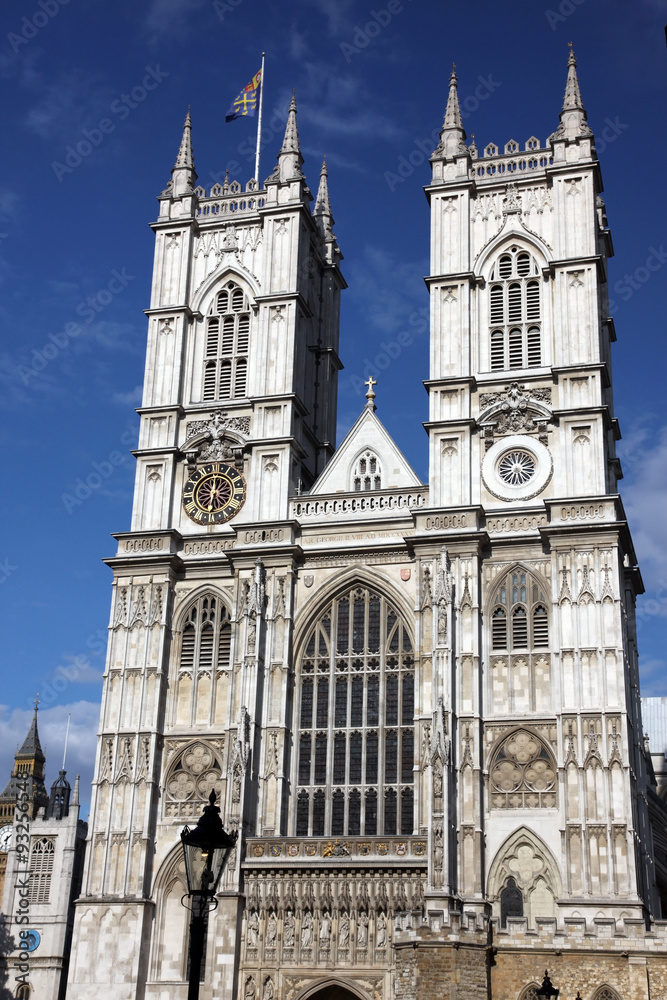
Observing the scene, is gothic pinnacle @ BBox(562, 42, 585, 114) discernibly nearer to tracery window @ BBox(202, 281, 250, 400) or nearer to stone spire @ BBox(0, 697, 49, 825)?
tracery window @ BBox(202, 281, 250, 400)

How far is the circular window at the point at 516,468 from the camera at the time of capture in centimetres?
3756

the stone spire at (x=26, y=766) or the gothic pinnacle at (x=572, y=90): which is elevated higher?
the gothic pinnacle at (x=572, y=90)

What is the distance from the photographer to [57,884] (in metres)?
52.1

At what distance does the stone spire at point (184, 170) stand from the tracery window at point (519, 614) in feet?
62.9

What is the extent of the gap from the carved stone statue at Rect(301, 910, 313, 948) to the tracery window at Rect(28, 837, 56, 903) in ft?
75.5

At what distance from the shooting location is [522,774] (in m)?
34.2

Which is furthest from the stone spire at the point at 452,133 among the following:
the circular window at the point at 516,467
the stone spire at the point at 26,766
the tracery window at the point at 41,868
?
the stone spire at the point at 26,766

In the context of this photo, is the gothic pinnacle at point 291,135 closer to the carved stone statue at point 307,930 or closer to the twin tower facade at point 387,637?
the twin tower facade at point 387,637

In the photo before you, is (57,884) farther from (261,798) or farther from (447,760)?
(447,760)

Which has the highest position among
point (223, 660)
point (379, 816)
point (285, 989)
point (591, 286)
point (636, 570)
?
point (591, 286)

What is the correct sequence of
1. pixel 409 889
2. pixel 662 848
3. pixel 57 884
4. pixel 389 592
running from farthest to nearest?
1. pixel 57 884
2. pixel 662 848
3. pixel 389 592
4. pixel 409 889

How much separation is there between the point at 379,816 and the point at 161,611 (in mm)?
9306

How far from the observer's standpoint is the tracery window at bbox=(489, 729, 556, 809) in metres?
33.9

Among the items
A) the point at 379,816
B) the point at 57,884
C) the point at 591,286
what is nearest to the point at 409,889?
the point at 379,816
